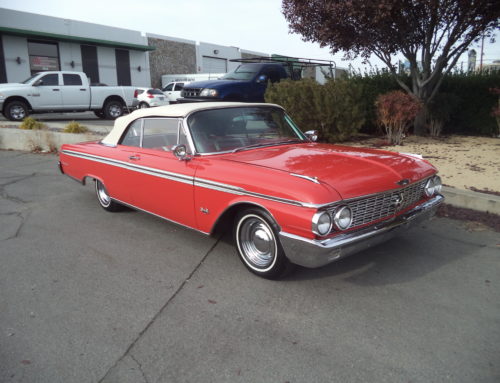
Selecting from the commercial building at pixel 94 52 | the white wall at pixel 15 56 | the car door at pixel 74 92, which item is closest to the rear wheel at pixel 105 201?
→ the car door at pixel 74 92

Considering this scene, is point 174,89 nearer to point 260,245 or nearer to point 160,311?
point 260,245

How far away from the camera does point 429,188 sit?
12.4 ft

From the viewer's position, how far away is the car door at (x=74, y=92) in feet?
48.2

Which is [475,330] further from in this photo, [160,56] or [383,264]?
[160,56]

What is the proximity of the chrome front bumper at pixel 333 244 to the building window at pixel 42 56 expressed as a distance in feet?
88.6

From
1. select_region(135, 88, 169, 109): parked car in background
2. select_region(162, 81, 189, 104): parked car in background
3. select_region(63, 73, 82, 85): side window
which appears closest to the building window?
select_region(162, 81, 189, 104): parked car in background

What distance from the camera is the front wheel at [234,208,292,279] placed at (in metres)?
3.21

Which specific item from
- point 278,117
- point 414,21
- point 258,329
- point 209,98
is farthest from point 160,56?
point 258,329

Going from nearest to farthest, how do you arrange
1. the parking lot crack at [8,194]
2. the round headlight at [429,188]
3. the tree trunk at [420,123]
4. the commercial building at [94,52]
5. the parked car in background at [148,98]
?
1. the round headlight at [429,188]
2. the parking lot crack at [8,194]
3. the tree trunk at [420,123]
4. the parked car in background at [148,98]
5. the commercial building at [94,52]

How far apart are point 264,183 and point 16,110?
13.7 meters

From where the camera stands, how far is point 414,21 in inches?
347

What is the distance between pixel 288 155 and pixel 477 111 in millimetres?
8602

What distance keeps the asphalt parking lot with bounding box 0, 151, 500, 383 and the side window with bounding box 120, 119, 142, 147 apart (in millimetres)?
1060

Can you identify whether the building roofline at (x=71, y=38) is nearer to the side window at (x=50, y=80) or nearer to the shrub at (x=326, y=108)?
the side window at (x=50, y=80)
